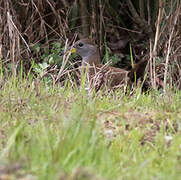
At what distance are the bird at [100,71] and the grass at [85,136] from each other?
66 cm

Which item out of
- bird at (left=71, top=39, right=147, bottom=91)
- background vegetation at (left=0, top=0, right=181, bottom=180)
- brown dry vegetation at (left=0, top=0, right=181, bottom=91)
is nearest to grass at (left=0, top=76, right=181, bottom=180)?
background vegetation at (left=0, top=0, right=181, bottom=180)

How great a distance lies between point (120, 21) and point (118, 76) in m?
2.18

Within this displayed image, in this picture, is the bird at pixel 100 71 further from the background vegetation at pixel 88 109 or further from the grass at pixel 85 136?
the grass at pixel 85 136

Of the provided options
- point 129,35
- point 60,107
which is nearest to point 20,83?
point 60,107

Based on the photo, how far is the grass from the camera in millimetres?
2168

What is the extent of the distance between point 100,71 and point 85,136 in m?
2.60

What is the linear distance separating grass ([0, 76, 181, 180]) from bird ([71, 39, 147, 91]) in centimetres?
66

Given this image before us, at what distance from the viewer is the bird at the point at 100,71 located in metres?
5.10

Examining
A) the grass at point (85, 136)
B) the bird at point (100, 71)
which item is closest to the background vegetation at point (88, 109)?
the grass at point (85, 136)

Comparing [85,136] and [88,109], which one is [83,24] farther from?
[85,136]

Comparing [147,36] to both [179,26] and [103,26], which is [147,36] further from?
[179,26]

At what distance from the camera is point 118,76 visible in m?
5.88

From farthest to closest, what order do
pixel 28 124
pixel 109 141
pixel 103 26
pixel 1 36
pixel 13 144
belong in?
pixel 103 26 < pixel 1 36 < pixel 28 124 < pixel 109 141 < pixel 13 144

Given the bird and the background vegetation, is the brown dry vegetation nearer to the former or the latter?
the background vegetation
